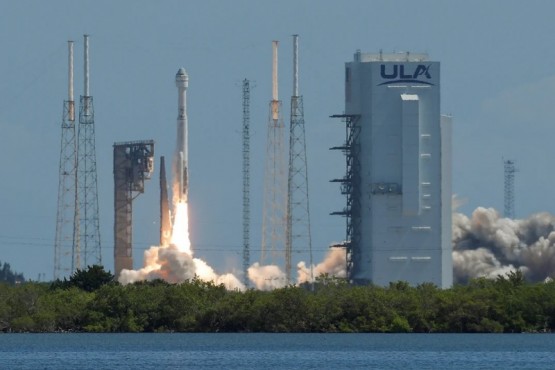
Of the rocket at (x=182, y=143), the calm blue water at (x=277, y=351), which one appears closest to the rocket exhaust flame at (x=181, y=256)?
the rocket at (x=182, y=143)

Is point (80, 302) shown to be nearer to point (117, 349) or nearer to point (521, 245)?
point (117, 349)

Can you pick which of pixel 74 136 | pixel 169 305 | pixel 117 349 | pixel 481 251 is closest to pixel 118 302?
pixel 169 305

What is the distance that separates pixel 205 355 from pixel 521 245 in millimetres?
57859

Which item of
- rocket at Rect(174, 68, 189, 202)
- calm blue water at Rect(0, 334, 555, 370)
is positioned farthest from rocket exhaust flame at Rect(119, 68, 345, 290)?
calm blue water at Rect(0, 334, 555, 370)

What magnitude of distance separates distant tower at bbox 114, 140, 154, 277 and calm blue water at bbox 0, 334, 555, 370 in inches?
1080

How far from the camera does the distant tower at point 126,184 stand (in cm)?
15612

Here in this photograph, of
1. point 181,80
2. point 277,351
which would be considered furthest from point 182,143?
point 277,351

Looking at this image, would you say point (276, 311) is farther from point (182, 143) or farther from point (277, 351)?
point (182, 143)

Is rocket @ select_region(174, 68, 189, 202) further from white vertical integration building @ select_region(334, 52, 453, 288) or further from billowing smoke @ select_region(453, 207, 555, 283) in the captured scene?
billowing smoke @ select_region(453, 207, 555, 283)

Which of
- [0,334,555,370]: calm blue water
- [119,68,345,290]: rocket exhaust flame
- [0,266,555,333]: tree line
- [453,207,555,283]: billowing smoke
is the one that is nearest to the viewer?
[0,334,555,370]: calm blue water

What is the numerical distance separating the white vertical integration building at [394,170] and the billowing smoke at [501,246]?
30.5ft

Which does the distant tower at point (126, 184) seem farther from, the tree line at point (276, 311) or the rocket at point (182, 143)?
the tree line at point (276, 311)

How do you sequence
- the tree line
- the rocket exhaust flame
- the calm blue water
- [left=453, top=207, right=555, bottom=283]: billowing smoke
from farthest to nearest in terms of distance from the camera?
[left=453, top=207, right=555, bottom=283]: billowing smoke
the rocket exhaust flame
the tree line
the calm blue water

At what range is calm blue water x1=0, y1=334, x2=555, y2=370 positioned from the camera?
Result: 10450 centimetres
